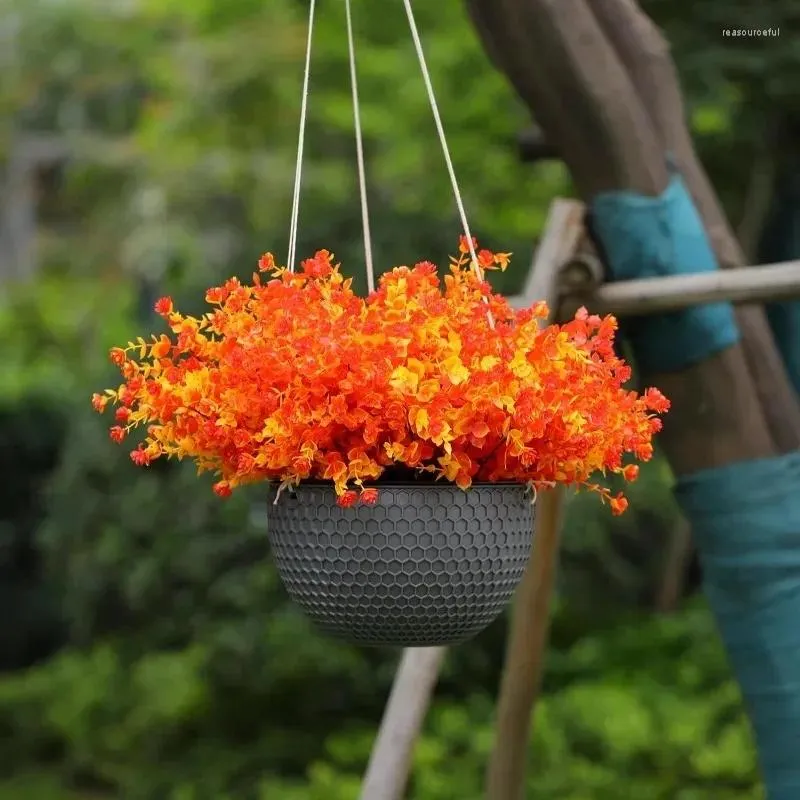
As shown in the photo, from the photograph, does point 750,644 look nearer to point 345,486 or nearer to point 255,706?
point 345,486

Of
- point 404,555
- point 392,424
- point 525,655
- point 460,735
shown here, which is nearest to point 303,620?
point 460,735

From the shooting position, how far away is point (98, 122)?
10609 millimetres

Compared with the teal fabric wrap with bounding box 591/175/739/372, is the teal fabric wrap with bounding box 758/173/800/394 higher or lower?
lower

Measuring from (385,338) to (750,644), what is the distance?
1.17m

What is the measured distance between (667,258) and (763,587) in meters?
0.59

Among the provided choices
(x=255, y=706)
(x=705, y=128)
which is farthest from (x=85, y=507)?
(x=705, y=128)

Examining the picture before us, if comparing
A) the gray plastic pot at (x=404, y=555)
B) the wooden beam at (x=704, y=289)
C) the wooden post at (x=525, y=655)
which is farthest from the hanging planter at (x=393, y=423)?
the wooden post at (x=525, y=655)

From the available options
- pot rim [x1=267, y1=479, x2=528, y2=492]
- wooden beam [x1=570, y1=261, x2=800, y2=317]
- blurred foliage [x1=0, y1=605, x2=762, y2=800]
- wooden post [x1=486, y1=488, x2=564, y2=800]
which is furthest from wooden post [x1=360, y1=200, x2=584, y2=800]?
blurred foliage [x1=0, y1=605, x2=762, y2=800]

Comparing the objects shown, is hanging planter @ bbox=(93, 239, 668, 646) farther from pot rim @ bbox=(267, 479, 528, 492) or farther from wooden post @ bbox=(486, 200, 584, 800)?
wooden post @ bbox=(486, 200, 584, 800)

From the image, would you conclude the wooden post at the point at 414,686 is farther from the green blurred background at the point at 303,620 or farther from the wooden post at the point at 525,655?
the green blurred background at the point at 303,620

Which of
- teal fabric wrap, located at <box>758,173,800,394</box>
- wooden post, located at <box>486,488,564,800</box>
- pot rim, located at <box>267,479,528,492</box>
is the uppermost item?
pot rim, located at <box>267,479,528,492</box>

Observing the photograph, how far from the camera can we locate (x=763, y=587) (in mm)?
2158

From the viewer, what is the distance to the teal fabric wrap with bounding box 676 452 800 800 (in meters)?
2.14

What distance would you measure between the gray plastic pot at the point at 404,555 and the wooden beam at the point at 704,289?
712 millimetres
